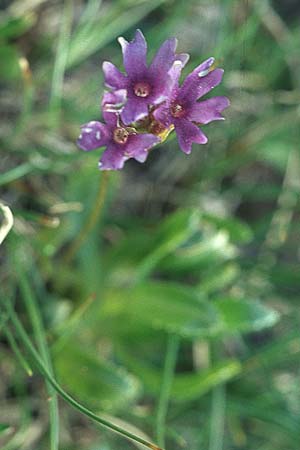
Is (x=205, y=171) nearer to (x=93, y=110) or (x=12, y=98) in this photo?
(x=93, y=110)

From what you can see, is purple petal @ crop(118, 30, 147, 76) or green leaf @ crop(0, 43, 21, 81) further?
green leaf @ crop(0, 43, 21, 81)

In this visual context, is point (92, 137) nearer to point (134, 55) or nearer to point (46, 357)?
point (134, 55)

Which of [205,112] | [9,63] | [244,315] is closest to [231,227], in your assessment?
[244,315]

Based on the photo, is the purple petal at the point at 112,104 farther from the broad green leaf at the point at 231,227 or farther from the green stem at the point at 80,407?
the broad green leaf at the point at 231,227

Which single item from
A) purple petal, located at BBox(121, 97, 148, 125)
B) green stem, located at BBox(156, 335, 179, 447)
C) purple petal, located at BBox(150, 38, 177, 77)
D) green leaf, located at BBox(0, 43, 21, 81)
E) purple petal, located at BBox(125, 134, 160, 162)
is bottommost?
green stem, located at BBox(156, 335, 179, 447)

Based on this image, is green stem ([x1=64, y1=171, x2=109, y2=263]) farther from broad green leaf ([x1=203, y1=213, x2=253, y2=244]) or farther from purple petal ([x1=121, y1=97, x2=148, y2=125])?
purple petal ([x1=121, y1=97, x2=148, y2=125])

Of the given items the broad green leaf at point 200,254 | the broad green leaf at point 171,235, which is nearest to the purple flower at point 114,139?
the broad green leaf at point 171,235

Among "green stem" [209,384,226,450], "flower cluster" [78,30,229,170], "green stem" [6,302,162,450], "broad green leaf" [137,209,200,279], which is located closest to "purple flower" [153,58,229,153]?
"flower cluster" [78,30,229,170]
